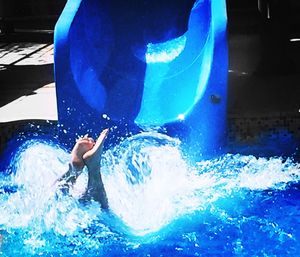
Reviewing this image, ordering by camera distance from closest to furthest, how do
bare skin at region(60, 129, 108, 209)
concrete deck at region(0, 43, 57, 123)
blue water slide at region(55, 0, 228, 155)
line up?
bare skin at region(60, 129, 108, 209) < blue water slide at region(55, 0, 228, 155) < concrete deck at region(0, 43, 57, 123)

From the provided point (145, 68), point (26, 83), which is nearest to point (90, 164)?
point (145, 68)

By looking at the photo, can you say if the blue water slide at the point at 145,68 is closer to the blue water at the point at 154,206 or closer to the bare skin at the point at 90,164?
the blue water at the point at 154,206

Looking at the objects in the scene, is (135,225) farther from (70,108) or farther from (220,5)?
(220,5)

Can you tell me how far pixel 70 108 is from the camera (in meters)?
4.52

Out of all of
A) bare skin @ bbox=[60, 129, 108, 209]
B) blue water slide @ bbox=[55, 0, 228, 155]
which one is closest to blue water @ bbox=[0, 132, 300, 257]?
bare skin @ bbox=[60, 129, 108, 209]

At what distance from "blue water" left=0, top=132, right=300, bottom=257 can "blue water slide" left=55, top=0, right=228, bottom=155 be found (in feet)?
0.76

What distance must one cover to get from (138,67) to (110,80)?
14.9 inches

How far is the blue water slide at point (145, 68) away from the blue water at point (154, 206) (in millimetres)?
231

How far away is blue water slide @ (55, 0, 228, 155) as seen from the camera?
4.40m

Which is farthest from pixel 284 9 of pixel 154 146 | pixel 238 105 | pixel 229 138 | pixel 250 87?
pixel 154 146

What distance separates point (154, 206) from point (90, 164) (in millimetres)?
701

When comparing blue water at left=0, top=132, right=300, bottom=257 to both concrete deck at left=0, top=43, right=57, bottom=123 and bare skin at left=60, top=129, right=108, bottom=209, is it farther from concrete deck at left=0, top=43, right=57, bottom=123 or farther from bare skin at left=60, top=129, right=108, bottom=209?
concrete deck at left=0, top=43, right=57, bottom=123

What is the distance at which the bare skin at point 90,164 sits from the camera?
3291 millimetres

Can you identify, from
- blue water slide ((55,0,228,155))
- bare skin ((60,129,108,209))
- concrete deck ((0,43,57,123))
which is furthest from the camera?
concrete deck ((0,43,57,123))
